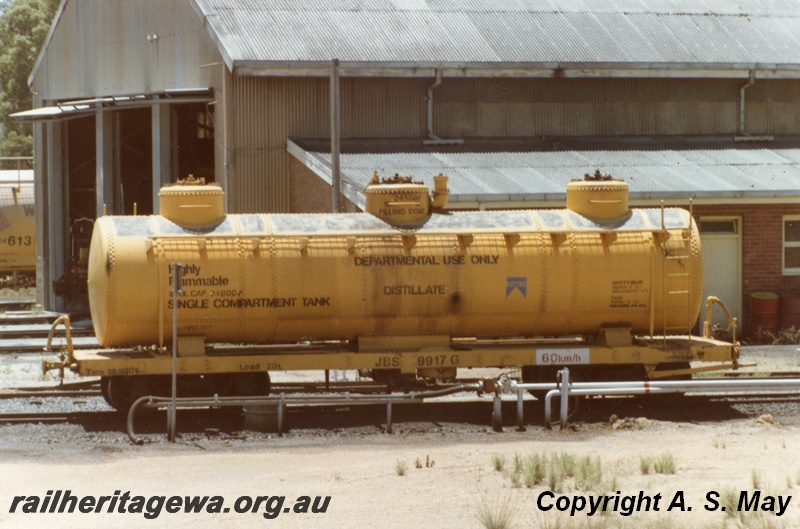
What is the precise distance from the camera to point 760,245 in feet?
99.9

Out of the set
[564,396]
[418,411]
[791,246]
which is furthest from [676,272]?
[791,246]

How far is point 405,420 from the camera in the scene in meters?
20.3

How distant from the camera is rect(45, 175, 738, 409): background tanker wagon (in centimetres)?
1991

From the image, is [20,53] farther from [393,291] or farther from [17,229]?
[393,291]

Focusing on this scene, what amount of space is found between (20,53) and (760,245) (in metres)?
50.7

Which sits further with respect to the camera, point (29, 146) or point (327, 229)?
point (29, 146)

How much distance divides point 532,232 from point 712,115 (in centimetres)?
1451

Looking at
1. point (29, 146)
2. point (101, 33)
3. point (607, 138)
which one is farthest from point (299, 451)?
point (29, 146)

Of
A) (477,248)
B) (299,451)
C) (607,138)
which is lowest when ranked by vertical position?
(299,451)

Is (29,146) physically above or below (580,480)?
above

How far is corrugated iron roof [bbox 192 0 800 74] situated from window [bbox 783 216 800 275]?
4601mm

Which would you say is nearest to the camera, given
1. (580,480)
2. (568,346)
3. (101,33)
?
(580,480)

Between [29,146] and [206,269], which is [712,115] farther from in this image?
[29,146]

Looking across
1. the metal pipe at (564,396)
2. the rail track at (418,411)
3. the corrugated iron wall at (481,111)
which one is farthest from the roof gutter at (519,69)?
the metal pipe at (564,396)
